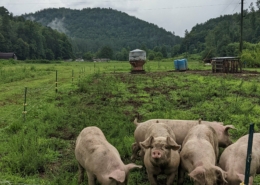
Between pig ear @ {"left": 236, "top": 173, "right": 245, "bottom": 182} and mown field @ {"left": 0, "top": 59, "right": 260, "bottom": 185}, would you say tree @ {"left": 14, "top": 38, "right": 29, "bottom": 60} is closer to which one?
mown field @ {"left": 0, "top": 59, "right": 260, "bottom": 185}

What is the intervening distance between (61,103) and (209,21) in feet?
467

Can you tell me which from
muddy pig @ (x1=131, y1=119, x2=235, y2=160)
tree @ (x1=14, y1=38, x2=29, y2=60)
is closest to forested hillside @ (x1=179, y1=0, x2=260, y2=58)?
tree @ (x1=14, y1=38, x2=29, y2=60)

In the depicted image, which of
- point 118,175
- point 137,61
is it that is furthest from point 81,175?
point 137,61

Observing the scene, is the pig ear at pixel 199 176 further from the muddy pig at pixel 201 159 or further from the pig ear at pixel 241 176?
the pig ear at pixel 241 176

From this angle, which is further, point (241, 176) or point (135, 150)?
point (135, 150)

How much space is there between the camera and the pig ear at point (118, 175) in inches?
164

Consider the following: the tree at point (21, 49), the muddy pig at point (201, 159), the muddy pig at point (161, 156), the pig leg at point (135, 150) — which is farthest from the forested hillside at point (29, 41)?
the muddy pig at point (161, 156)

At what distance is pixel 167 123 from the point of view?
258 inches

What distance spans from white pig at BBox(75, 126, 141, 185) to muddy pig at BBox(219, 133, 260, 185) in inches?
55.7

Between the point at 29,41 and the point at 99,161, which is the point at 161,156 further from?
the point at 29,41

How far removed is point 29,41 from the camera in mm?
85500

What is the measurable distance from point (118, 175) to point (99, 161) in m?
0.52

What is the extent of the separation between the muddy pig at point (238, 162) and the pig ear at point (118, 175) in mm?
1547

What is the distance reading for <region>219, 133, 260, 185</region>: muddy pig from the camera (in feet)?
14.2
